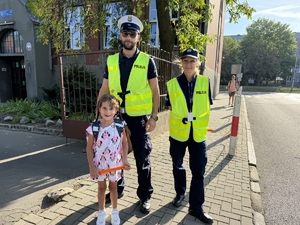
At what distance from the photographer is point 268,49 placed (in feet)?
167

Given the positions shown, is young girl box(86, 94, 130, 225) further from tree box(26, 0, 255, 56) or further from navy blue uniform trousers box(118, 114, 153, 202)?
tree box(26, 0, 255, 56)

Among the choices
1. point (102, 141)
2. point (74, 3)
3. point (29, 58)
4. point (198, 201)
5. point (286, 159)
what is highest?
point (74, 3)

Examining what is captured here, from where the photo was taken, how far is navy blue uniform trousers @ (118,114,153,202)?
269 centimetres

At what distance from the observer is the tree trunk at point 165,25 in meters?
6.48

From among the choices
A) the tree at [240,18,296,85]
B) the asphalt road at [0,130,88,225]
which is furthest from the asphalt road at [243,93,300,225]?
the tree at [240,18,296,85]

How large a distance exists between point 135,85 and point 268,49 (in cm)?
5679

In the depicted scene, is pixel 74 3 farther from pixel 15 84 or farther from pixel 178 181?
pixel 15 84

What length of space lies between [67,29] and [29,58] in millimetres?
7117

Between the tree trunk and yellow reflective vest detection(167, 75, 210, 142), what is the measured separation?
14.4ft

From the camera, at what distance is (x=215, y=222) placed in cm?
274

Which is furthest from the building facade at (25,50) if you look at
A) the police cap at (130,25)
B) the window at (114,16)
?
the police cap at (130,25)

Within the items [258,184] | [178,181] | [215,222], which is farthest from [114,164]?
[258,184]

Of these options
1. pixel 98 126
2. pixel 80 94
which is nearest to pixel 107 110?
pixel 98 126

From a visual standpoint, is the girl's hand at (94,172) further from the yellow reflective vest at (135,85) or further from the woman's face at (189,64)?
the woman's face at (189,64)
